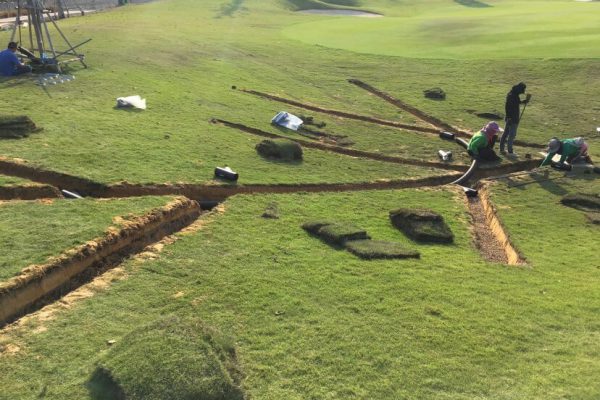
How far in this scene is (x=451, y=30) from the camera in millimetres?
41625

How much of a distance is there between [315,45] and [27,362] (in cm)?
3310

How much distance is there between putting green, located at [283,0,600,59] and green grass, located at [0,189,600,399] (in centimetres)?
2506

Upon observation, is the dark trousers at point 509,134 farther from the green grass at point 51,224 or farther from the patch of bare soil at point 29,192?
the patch of bare soil at point 29,192

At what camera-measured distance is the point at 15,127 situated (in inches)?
559

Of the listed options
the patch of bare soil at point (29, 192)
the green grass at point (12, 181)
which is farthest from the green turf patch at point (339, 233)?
the green grass at point (12, 181)

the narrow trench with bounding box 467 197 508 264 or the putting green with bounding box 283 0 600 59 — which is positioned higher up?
the putting green with bounding box 283 0 600 59

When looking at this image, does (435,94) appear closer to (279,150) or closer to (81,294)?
(279,150)

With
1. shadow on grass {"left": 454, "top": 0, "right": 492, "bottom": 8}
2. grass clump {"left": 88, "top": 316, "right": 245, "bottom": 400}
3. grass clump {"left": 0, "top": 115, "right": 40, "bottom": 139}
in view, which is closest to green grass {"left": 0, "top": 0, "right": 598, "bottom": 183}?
grass clump {"left": 0, "top": 115, "right": 40, "bottom": 139}

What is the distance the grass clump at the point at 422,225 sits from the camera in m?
12.2

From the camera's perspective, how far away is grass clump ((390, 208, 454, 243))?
12.2 meters

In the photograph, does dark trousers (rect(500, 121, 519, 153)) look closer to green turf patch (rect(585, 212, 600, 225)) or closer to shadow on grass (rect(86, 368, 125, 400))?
green turf patch (rect(585, 212, 600, 225))

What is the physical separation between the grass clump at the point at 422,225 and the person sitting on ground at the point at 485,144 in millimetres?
6393

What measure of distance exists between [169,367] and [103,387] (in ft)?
2.74

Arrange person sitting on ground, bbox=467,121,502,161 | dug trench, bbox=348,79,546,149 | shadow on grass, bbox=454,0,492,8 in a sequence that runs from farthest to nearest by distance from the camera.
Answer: shadow on grass, bbox=454,0,492,8, dug trench, bbox=348,79,546,149, person sitting on ground, bbox=467,121,502,161
